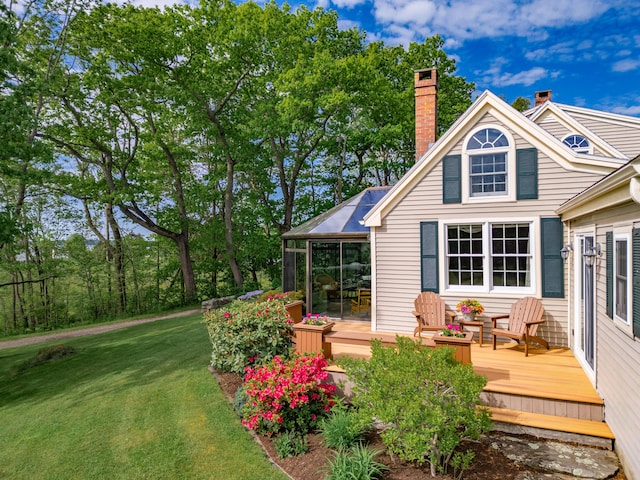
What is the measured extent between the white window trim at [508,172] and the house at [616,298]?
1833mm

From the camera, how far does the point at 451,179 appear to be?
26.7 feet

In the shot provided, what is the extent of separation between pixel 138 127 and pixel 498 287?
17.9 meters

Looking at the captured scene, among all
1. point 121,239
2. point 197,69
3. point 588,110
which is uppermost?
point 197,69

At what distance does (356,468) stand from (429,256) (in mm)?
5303

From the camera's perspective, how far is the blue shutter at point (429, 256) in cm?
827

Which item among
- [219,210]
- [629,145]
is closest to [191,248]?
[219,210]

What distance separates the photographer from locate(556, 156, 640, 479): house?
3.44 meters

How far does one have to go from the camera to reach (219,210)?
21.7 metres

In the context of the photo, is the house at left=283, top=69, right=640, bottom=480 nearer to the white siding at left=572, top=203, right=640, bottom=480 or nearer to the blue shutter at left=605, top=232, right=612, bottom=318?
the white siding at left=572, top=203, right=640, bottom=480

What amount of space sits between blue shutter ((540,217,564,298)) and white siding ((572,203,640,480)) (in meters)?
2.31

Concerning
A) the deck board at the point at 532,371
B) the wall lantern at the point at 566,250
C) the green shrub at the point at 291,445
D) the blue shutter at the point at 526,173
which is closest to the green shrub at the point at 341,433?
the green shrub at the point at 291,445

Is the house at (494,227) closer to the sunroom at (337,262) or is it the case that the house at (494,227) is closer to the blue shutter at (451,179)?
the blue shutter at (451,179)

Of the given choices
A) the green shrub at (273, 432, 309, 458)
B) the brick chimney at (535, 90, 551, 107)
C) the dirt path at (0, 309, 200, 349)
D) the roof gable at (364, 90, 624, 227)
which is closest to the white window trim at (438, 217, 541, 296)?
the roof gable at (364, 90, 624, 227)

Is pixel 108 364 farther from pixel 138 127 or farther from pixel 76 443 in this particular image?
pixel 138 127
